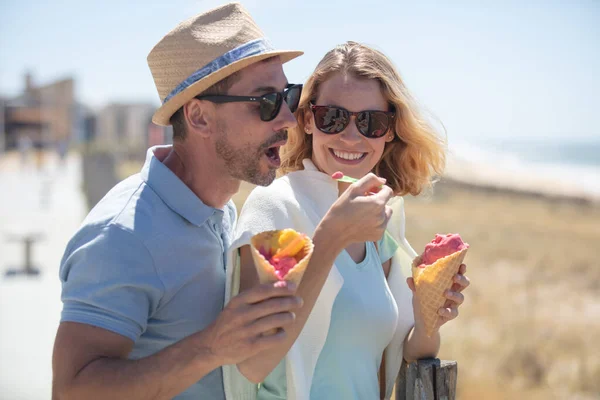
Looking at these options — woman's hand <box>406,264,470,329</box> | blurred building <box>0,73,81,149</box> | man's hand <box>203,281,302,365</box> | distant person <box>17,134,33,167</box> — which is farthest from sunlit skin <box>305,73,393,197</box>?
blurred building <box>0,73,81,149</box>

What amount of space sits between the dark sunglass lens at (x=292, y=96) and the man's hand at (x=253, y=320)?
836mm

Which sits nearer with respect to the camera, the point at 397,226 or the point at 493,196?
the point at 397,226

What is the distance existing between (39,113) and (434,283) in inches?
2095

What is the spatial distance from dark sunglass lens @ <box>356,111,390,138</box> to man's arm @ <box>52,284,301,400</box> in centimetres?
122

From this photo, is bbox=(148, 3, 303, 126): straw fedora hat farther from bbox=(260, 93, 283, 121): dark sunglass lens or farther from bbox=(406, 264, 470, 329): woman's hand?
bbox=(406, 264, 470, 329): woman's hand

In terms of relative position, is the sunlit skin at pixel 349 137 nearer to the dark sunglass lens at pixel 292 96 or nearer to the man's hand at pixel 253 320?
the dark sunglass lens at pixel 292 96

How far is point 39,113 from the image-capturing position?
51.2 m

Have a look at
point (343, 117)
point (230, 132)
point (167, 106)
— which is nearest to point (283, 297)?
point (230, 132)

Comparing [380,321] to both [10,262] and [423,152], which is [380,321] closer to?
[423,152]

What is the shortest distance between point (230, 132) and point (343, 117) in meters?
0.68

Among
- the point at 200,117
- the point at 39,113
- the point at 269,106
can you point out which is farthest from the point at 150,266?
the point at 39,113

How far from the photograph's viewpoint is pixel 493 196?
33.1m

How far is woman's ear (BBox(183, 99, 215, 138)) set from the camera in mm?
2277

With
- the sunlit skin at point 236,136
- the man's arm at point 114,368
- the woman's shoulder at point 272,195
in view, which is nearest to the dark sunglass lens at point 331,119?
the woman's shoulder at point 272,195
